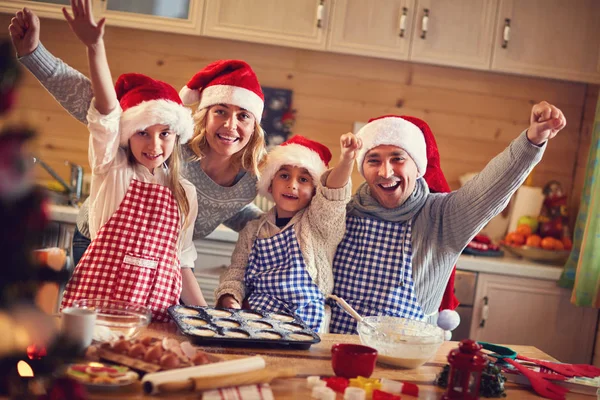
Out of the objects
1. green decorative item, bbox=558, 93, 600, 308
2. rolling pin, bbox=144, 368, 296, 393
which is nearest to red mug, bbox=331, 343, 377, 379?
rolling pin, bbox=144, 368, 296, 393

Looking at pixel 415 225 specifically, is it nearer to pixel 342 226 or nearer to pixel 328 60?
pixel 342 226

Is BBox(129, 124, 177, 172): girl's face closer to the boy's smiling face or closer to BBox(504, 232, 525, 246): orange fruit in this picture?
the boy's smiling face

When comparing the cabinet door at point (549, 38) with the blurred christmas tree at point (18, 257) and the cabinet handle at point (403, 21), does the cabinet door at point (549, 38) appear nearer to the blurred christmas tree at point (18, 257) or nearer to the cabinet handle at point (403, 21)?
the cabinet handle at point (403, 21)

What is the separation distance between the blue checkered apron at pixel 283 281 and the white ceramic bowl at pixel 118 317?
58 cm

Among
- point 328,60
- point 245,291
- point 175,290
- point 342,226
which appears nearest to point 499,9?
point 328,60

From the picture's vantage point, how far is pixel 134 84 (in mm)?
→ 2170

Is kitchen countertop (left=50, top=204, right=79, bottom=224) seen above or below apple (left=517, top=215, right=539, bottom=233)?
below

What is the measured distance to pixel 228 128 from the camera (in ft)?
7.50

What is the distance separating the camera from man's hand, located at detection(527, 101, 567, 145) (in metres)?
1.78

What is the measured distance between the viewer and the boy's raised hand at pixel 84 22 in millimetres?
1661

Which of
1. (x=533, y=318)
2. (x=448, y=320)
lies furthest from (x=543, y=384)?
(x=533, y=318)

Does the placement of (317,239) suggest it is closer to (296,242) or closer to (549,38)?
(296,242)

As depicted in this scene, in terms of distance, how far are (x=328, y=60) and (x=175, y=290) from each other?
6.94ft

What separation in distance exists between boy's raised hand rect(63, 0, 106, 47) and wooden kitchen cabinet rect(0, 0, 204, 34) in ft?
5.73
